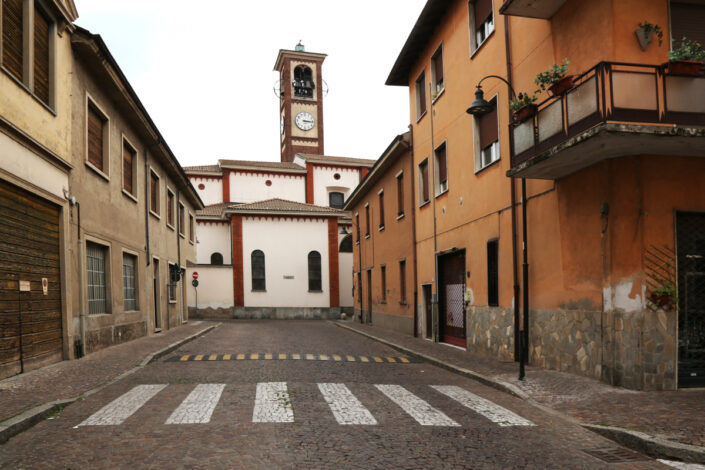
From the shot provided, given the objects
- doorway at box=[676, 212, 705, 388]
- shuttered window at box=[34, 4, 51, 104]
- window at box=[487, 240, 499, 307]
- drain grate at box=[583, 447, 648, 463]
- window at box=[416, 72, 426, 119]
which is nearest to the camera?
drain grate at box=[583, 447, 648, 463]

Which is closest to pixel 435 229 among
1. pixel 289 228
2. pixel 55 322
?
pixel 55 322

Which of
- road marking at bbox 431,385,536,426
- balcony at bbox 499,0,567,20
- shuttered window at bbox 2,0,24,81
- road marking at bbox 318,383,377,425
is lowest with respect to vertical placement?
road marking at bbox 431,385,536,426

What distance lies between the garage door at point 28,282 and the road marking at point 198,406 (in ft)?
10.3

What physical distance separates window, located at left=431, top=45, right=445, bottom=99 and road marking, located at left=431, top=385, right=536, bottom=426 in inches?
394

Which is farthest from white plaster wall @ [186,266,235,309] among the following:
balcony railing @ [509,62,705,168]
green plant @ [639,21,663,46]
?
green plant @ [639,21,663,46]

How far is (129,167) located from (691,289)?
49.6 ft

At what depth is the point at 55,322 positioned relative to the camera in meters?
11.2

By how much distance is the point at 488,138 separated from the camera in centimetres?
1346

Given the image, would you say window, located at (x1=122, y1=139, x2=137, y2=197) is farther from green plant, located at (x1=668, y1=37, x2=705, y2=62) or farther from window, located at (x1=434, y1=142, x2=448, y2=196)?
green plant, located at (x1=668, y1=37, x2=705, y2=62)

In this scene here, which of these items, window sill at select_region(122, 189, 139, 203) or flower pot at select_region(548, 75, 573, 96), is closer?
flower pot at select_region(548, 75, 573, 96)

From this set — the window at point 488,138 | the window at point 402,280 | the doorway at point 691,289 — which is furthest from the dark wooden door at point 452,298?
the doorway at point 691,289

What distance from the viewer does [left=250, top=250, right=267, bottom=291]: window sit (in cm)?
3753

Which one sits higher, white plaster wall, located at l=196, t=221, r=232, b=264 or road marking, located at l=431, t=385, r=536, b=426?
white plaster wall, located at l=196, t=221, r=232, b=264

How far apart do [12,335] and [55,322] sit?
1.98 metres
